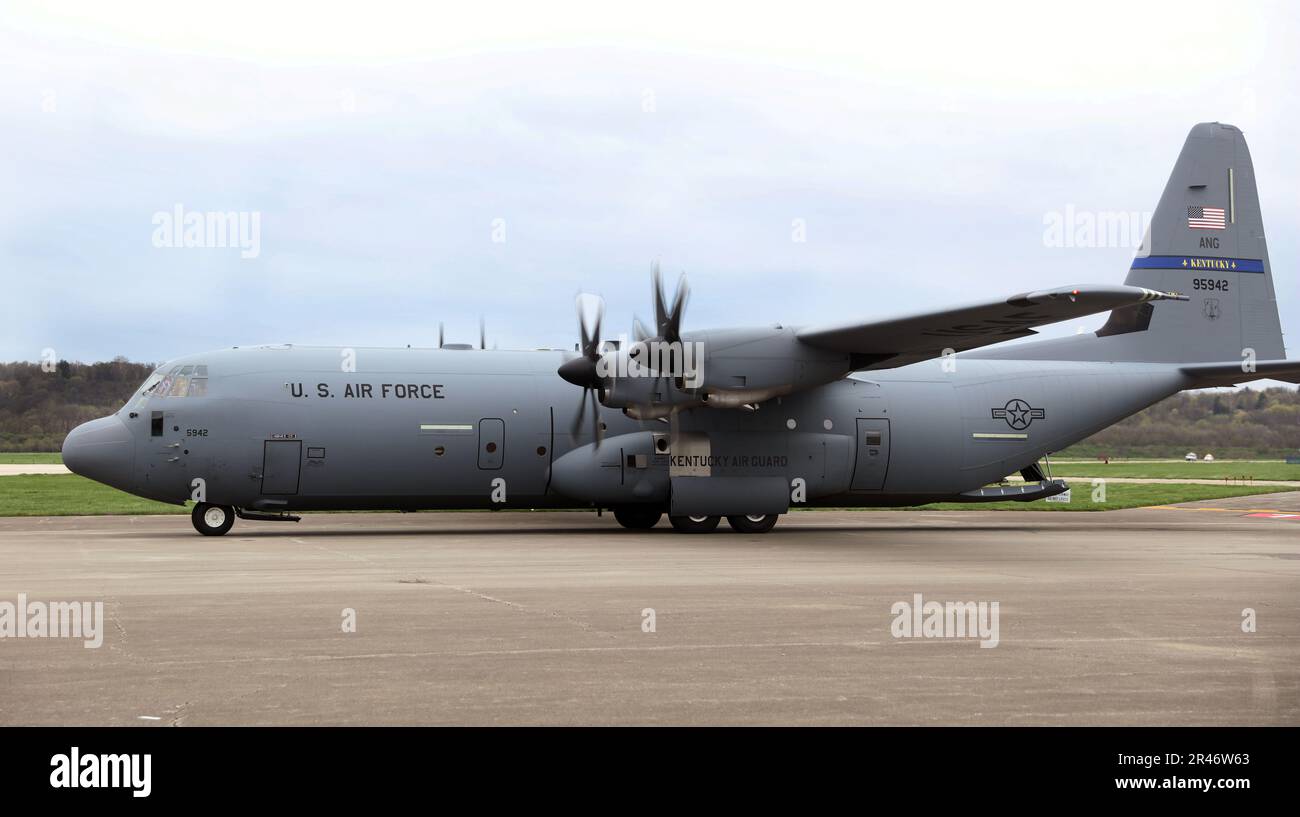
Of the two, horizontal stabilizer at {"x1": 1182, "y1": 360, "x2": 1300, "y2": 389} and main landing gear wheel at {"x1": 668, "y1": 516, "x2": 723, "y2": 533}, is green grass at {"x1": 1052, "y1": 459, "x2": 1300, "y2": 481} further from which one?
main landing gear wheel at {"x1": 668, "y1": 516, "x2": 723, "y2": 533}

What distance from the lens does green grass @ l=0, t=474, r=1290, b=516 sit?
33219 millimetres

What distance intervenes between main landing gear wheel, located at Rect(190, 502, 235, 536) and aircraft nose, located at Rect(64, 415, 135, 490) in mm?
1449

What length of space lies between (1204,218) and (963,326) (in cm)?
1156

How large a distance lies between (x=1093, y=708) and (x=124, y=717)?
18.7 ft

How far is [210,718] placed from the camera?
6.70 m

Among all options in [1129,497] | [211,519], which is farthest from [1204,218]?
[211,519]

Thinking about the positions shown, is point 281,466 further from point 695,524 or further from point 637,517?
point 695,524

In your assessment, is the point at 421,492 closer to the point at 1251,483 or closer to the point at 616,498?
the point at 616,498

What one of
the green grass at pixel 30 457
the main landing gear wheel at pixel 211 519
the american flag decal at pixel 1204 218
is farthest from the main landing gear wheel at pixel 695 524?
the green grass at pixel 30 457

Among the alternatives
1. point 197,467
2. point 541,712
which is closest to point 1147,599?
point 541,712

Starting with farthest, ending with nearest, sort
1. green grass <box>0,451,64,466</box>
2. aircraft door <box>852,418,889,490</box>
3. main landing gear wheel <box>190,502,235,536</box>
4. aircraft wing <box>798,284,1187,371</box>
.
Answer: green grass <box>0,451,64,466</box>
aircraft door <box>852,418,889,490</box>
main landing gear wheel <box>190,502,235,536</box>
aircraft wing <box>798,284,1187,371</box>

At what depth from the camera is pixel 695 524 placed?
25391 millimetres

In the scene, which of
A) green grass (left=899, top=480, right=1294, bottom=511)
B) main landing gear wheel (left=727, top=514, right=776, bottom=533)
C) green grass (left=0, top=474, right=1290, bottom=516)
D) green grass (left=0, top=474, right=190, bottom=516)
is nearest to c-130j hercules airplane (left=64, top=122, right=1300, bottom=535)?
main landing gear wheel (left=727, top=514, right=776, bottom=533)

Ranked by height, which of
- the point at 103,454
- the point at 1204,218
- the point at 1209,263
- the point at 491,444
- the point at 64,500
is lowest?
the point at 64,500
